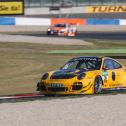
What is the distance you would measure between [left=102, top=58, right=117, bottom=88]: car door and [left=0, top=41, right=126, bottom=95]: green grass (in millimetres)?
2956

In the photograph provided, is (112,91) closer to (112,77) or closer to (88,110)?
(112,77)

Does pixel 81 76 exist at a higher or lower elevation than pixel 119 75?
higher

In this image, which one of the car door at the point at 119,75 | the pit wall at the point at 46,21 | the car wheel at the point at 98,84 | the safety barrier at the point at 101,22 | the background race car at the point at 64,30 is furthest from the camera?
the safety barrier at the point at 101,22

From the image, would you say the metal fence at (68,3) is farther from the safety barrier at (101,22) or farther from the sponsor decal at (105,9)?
the safety barrier at (101,22)

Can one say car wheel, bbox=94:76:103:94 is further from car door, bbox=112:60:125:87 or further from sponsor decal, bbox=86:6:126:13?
sponsor decal, bbox=86:6:126:13

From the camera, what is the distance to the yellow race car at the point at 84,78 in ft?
52.8

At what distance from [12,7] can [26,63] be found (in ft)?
71.9

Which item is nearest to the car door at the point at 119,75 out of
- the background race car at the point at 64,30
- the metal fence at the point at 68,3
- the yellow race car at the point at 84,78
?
the yellow race car at the point at 84,78

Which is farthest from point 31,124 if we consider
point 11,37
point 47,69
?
point 11,37

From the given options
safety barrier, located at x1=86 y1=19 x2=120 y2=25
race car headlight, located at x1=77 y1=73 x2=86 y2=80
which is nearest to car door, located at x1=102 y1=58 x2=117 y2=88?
A: race car headlight, located at x1=77 y1=73 x2=86 y2=80

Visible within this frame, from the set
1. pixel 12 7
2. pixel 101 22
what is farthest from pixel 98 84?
pixel 101 22

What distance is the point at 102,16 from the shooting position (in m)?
77.3

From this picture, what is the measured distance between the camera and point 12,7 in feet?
163

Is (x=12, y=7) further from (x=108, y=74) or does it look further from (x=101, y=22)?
(x=108, y=74)
